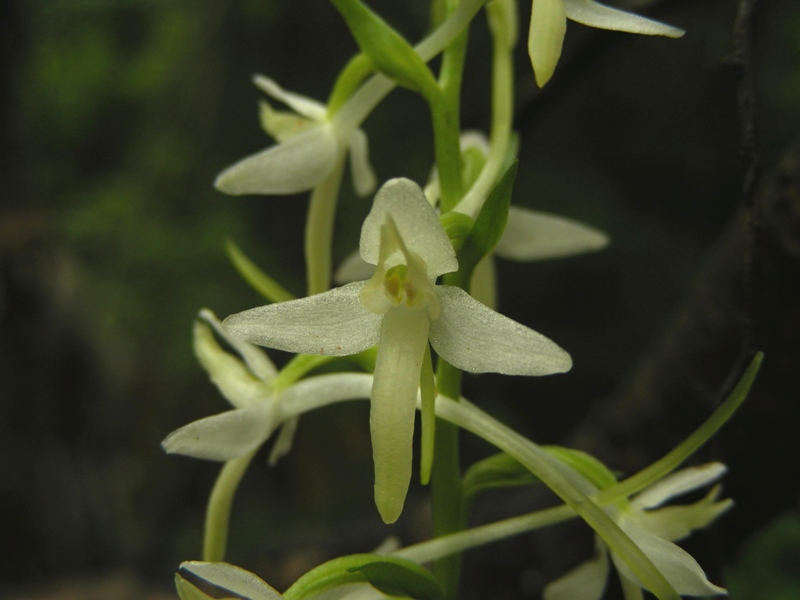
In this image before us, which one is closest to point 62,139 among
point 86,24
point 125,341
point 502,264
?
point 86,24

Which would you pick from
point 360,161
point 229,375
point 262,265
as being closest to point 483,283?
point 360,161

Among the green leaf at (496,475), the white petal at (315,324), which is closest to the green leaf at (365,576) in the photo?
the green leaf at (496,475)

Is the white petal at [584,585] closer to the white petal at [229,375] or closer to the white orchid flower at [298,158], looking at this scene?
the white petal at [229,375]

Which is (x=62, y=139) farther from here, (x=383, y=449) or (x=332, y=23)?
(x=383, y=449)

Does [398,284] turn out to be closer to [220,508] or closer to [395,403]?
[395,403]

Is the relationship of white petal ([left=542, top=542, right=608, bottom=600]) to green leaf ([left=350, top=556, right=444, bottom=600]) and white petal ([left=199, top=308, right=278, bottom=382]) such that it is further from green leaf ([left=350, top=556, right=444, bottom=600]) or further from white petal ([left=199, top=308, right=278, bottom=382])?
white petal ([left=199, top=308, right=278, bottom=382])

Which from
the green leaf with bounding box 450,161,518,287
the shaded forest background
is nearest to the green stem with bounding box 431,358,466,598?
the green leaf with bounding box 450,161,518,287
